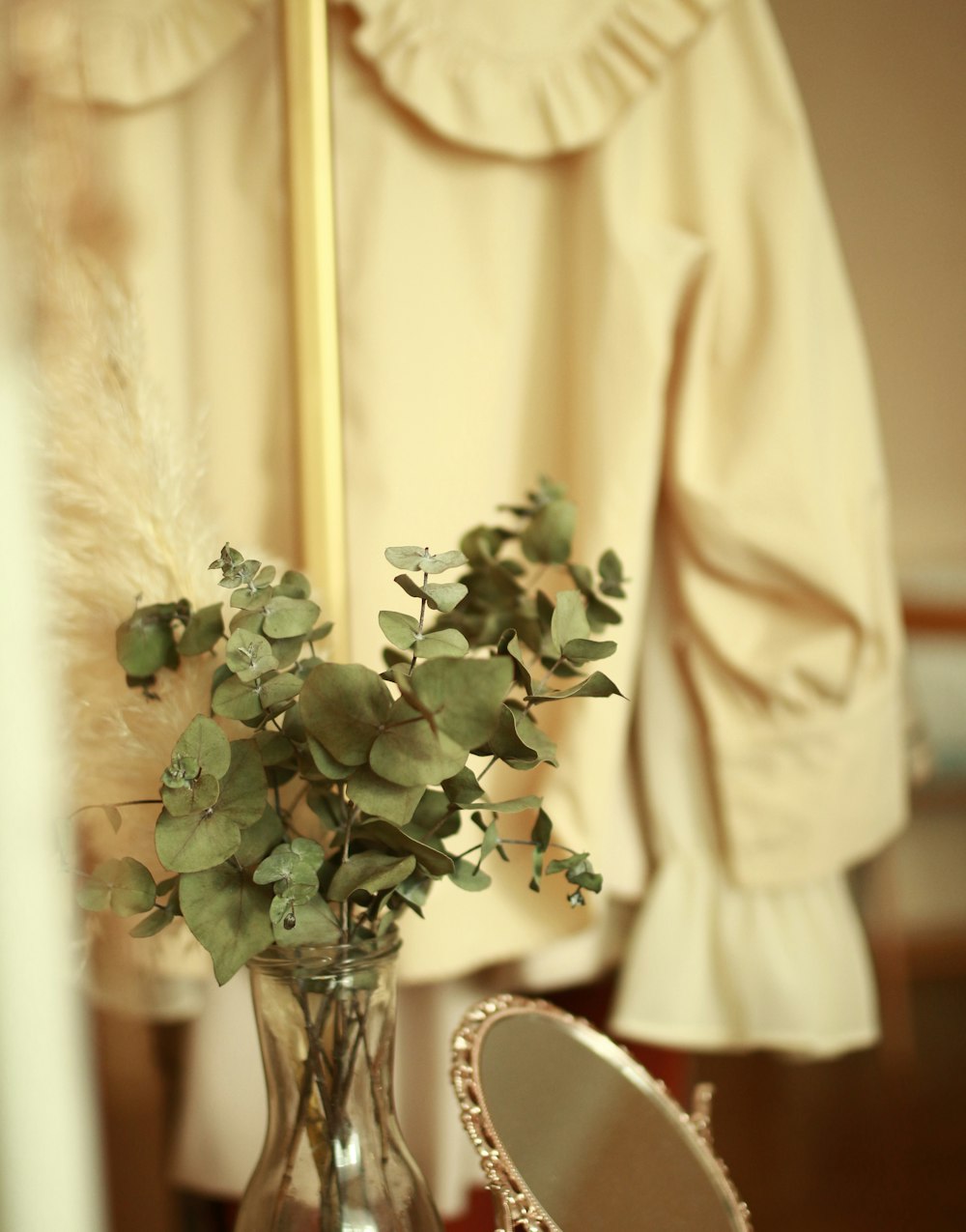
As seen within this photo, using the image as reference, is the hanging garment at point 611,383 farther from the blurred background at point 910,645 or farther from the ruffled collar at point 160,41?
the blurred background at point 910,645

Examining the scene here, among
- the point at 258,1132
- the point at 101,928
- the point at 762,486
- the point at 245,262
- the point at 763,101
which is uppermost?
the point at 763,101

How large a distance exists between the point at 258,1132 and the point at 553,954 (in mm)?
229

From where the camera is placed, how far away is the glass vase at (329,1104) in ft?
1.24

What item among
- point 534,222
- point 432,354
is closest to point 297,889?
point 432,354

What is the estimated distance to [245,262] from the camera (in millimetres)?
695

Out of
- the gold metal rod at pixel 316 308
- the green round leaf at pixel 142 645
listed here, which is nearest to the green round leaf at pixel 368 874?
the green round leaf at pixel 142 645

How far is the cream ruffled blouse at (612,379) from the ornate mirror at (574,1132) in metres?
0.24

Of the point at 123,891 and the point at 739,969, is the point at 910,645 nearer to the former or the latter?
the point at 739,969

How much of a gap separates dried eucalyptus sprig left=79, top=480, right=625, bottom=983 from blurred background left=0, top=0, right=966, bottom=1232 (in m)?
0.86

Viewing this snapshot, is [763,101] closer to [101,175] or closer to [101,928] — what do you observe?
[101,175]

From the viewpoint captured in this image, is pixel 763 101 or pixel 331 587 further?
pixel 763 101

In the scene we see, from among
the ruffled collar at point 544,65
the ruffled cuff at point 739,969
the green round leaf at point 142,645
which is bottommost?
the ruffled cuff at point 739,969

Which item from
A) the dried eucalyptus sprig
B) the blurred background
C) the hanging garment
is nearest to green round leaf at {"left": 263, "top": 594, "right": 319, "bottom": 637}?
the dried eucalyptus sprig

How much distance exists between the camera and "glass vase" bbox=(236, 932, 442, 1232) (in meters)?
0.38
